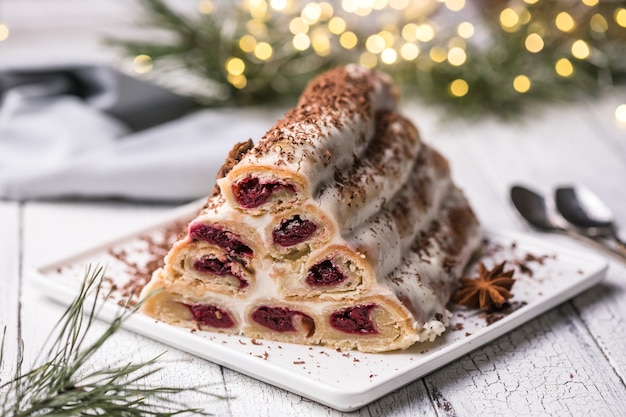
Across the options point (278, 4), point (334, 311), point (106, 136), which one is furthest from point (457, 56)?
point (334, 311)

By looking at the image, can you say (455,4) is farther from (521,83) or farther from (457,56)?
(521,83)

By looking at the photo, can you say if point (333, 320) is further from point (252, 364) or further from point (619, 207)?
point (619, 207)

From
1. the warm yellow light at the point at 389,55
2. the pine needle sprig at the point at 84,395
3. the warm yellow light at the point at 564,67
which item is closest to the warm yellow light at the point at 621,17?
the warm yellow light at the point at 564,67

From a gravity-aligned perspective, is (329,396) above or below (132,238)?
below

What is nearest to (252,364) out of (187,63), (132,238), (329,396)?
(329,396)

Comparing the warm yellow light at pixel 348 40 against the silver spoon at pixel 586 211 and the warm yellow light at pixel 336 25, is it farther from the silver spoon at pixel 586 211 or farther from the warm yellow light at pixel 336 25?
the silver spoon at pixel 586 211

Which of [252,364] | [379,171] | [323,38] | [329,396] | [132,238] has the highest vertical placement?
[323,38]

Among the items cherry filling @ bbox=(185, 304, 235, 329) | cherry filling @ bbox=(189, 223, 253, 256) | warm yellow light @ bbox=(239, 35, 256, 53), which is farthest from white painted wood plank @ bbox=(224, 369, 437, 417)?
warm yellow light @ bbox=(239, 35, 256, 53)
